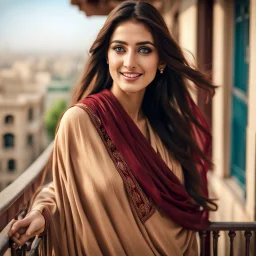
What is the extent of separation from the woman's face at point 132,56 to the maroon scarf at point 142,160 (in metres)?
0.10

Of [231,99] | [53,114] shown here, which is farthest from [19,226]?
[53,114]

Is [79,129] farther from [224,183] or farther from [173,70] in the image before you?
[224,183]

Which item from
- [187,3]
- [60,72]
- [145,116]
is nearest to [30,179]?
[145,116]

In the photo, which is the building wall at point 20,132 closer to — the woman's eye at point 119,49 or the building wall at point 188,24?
the building wall at point 188,24

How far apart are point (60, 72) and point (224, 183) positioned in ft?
288

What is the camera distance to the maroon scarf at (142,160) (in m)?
2.28

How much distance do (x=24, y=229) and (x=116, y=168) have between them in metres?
0.38

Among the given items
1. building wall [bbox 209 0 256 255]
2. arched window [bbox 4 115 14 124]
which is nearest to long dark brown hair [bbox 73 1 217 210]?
building wall [bbox 209 0 256 255]

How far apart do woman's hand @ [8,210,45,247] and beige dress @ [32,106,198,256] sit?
2.5 inches

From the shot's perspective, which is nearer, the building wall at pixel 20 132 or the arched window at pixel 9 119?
the arched window at pixel 9 119

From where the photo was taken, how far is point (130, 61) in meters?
2.25

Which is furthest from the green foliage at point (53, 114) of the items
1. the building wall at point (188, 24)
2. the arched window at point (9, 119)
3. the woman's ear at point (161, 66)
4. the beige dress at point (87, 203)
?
the beige dress at point (87, 203)

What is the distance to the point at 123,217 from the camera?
2244 millimetres

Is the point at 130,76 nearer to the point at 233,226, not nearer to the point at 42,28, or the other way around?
the point at 233,226
